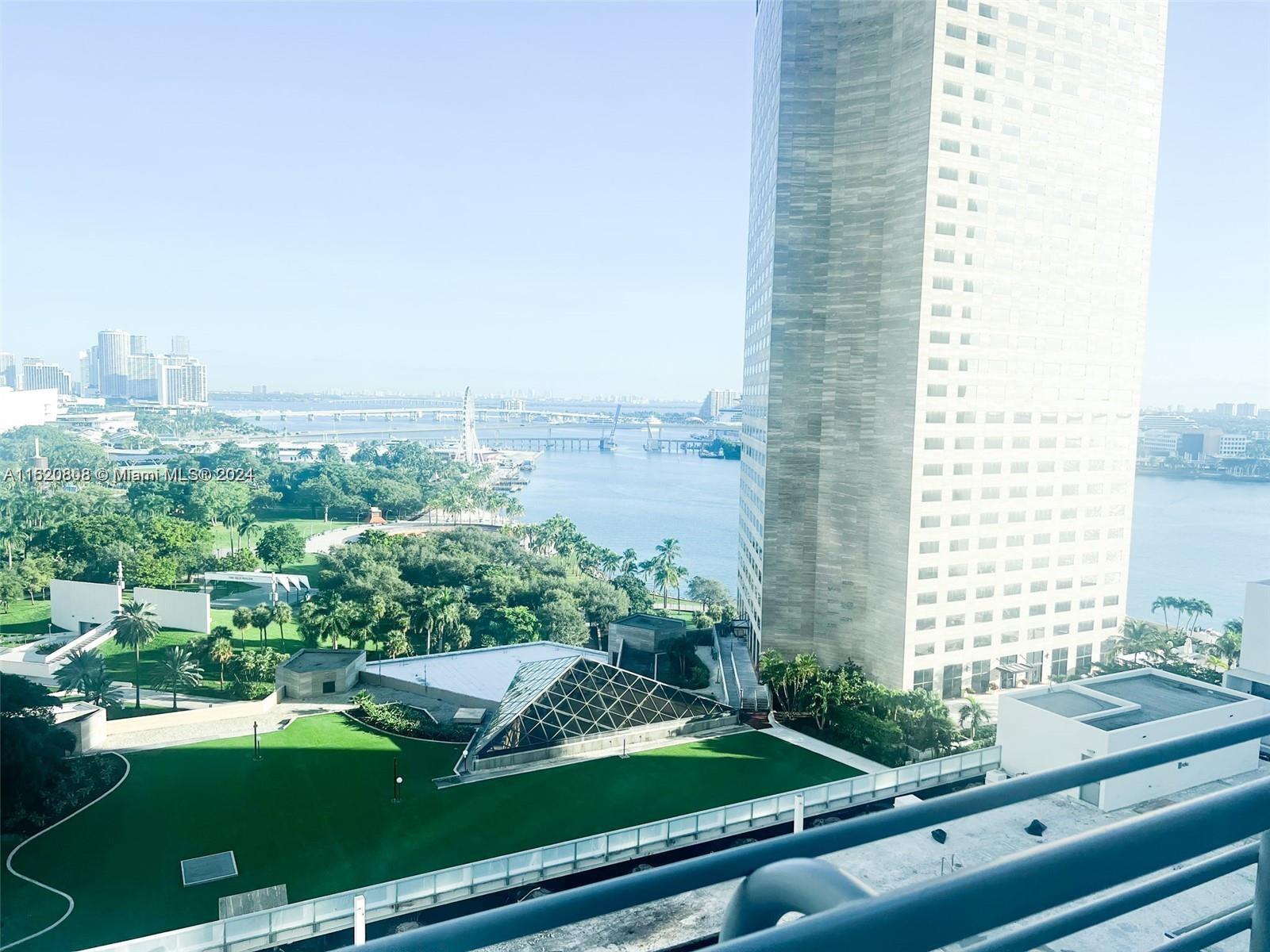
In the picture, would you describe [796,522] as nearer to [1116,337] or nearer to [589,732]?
[589,732]

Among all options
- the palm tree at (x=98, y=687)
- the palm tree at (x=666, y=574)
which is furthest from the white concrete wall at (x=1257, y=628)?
the palm tree at (x=98, y=687)

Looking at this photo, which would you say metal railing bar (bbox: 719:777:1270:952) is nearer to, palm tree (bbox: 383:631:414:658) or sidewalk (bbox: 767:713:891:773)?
sidewalk (bbox: 767:713:891:773)

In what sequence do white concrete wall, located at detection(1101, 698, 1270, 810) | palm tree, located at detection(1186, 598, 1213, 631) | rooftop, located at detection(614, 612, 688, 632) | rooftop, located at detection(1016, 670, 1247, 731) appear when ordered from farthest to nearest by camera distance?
palm tree, located at detection(1186, 598, 1213, 631) < rooftop, located at detection(614, 612, 688, 632) < rooftop, located at detection(1016, 670, 1247, 731) < white concrete wall, located at detection(1101, 698, 1270, 810)

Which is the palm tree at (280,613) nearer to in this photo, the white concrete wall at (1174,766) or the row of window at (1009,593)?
the row of window at (1009,593)

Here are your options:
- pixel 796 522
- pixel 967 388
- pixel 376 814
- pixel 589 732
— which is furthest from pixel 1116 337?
pixel 376 814

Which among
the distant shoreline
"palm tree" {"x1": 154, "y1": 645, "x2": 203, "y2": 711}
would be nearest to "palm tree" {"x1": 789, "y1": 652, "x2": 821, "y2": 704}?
"palm tree" {"x1": 154, "y1": 645, "x2": 203, "y2": 711}
